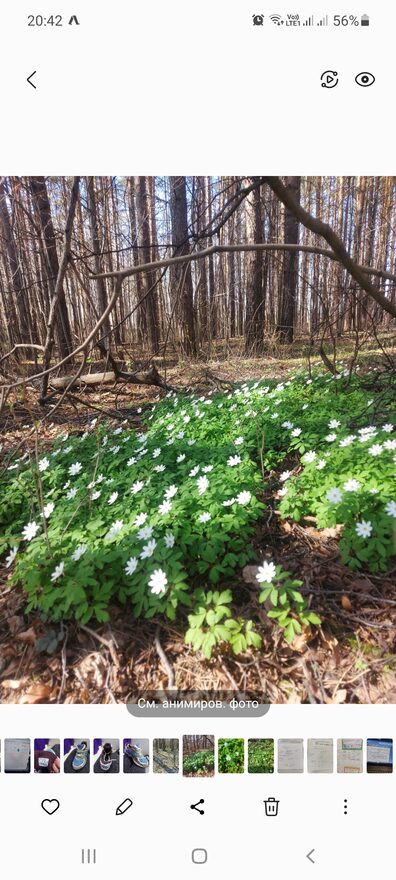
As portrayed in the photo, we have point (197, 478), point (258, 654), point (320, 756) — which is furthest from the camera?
point (197, 478)

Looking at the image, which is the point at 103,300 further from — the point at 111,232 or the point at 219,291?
the point at 219,291

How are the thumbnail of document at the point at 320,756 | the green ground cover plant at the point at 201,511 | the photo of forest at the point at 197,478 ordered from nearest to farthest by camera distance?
the thumbnail of document at the point at 320,756 < the photo of forest at the point at 197,478 < the green ground cover plant at the point at 201,511

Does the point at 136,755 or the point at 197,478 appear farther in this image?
the point at 197,478

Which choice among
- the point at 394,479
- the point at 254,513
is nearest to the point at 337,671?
the point at 254,513

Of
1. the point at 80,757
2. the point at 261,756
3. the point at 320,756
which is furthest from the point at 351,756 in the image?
the point at 80,757

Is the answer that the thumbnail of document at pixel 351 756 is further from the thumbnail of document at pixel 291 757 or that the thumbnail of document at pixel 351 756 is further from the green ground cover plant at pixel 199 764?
the green ground cover plant at pixel 199 764

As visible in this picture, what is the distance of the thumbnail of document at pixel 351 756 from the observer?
0.88 m

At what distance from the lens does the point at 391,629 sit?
41.1 inches
